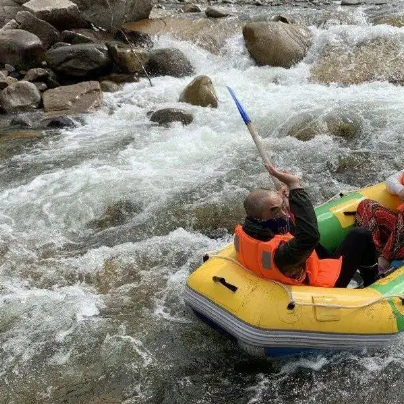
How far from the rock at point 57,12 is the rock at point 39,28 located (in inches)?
12.2

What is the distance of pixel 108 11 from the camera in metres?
12.1

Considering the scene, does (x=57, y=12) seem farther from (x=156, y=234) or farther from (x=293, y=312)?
(x=293, y=312)

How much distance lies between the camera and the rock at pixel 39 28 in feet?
36.2

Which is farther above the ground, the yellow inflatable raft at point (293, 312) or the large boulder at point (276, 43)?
the yellow inflatable raft at point (293, 312)

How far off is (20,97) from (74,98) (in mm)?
846

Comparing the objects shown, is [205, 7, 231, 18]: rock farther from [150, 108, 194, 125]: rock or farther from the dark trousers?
the dark trousers

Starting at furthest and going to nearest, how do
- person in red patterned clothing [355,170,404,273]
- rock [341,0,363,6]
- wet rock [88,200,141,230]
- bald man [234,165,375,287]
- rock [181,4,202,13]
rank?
rock [181,4,202,13] → rock [341,0,363,6] → wet rock [88,200,141,230] → person in red patterned clothing [355,170,404,273] → bald man [234,165,375,287]

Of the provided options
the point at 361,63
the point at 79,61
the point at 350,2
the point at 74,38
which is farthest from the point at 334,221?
the point at 350,2

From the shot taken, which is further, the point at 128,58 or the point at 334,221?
the point at 128,58

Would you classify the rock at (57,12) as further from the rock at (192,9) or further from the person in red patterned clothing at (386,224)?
the person in red patterned clothing at (386,224)

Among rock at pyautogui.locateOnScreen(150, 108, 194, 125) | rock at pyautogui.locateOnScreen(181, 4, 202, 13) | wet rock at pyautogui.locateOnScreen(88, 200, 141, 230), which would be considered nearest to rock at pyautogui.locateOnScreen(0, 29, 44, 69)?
rock at pyautogui.locateOnScreen(150, 108, 194, 125)

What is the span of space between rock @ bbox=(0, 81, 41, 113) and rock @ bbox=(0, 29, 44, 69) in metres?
1.11

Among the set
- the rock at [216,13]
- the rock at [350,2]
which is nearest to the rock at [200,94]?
the rock at [216,13]

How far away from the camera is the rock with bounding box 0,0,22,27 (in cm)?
1188
